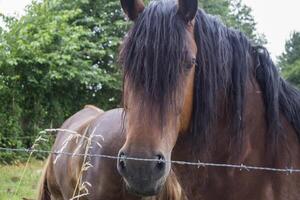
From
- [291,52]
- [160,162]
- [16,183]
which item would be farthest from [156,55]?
[291,52]

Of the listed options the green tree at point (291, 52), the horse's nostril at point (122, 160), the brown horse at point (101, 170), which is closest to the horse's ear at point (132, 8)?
the horse's nostril at point (122, 160)

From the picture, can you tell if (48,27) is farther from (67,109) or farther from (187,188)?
(187,188)

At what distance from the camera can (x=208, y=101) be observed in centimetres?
246

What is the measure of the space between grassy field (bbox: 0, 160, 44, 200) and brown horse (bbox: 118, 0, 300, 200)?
4553 mm

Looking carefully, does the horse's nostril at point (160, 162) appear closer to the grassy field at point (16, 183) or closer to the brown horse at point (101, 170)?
the brown horse at point (101, 170)

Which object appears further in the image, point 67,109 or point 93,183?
point 67,109

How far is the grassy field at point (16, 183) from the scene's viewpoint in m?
6.99

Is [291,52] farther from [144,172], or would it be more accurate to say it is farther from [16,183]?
[144,172]

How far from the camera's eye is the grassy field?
6.99 m

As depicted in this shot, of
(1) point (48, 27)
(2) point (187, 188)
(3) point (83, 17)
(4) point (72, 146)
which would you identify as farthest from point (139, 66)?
(3) point (83, 17)

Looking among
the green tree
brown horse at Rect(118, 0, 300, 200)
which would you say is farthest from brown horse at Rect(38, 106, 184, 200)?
the green tree

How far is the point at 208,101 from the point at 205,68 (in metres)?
0.18

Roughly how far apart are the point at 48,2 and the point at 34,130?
490cm

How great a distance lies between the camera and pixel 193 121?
8.20ft
